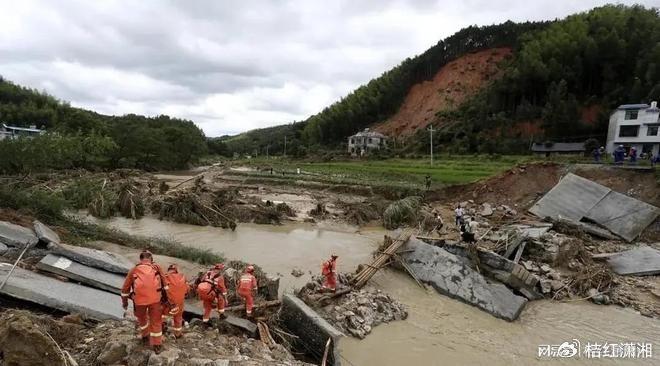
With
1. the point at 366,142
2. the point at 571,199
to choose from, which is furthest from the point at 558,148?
the point at 366,142

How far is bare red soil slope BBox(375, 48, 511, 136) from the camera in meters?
78.8

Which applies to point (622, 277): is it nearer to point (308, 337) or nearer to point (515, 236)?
point (515, 236)

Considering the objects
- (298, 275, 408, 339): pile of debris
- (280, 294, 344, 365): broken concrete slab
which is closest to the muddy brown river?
(298, 275, 408, 339): pile of debris

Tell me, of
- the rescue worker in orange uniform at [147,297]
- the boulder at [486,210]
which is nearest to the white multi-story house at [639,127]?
the boulder at [486,210]

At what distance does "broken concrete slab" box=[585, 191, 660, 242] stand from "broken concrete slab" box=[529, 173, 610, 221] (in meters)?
0.36

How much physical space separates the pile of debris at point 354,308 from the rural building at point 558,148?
44529 millimetres

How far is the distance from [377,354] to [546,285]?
727 centimetres

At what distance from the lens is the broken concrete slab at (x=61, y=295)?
271 inches

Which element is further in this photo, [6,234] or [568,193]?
[568,193]

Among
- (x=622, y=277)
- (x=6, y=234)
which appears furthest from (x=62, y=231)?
(x=622, y=277)

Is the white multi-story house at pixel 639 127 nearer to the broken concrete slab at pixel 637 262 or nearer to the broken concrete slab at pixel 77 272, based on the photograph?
the broken concrete slab at pixel 637 262

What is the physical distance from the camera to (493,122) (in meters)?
59.4

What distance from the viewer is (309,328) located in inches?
319

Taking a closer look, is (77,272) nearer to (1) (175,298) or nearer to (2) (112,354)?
(1) (175,298)
